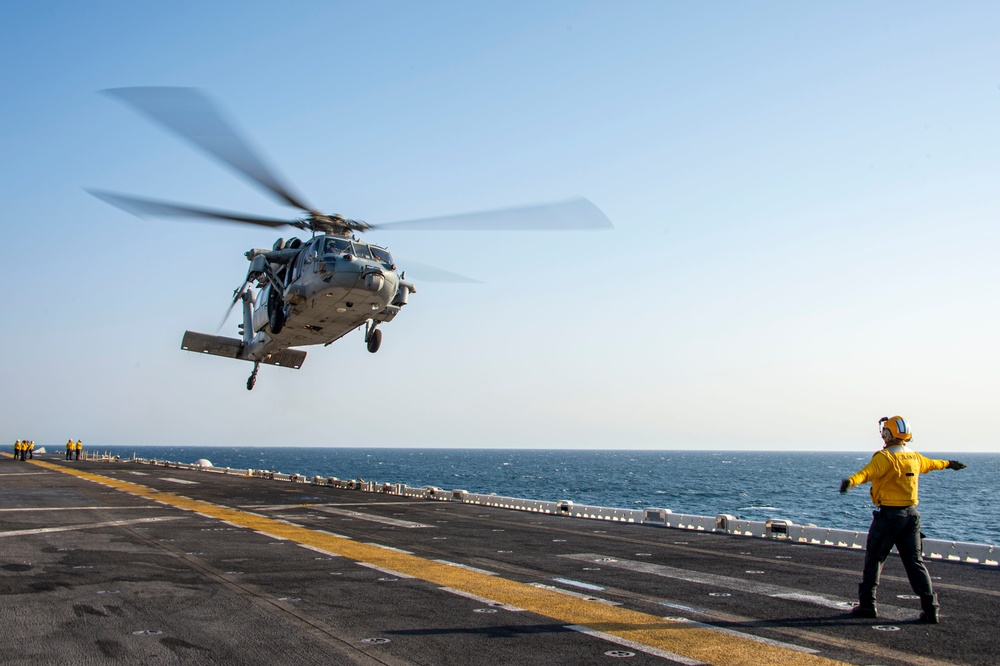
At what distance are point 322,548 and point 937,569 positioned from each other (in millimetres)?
12163

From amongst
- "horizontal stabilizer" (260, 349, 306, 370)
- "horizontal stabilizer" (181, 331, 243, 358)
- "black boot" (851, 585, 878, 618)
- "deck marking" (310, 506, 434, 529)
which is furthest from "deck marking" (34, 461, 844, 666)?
"horizontal stabilizer" (181, 331, 243, 358)

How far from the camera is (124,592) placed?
1112cm

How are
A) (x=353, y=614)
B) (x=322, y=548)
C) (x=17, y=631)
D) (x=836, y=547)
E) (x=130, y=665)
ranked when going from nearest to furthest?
(x=130, y=665), (x=17, y=631), (x=353, y=614), (x=322, y=548), (x=836, y=547)

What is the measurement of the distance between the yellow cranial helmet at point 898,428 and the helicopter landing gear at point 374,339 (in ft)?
60.9

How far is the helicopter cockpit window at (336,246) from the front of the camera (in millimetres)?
22359

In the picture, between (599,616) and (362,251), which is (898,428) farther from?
(362,251)

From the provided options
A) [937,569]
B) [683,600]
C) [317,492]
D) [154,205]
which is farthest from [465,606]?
[317,492]

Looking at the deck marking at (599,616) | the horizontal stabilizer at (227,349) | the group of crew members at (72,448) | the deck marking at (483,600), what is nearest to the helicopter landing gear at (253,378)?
the horizontal stabilizer at (227,349)

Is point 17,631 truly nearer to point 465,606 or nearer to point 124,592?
point 124,592

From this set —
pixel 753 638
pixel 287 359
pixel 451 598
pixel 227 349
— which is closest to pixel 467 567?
pixel 451 598

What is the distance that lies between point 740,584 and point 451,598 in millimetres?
4809

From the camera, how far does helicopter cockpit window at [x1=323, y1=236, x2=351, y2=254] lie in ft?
73.4

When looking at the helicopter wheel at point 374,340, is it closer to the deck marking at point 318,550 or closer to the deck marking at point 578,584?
the deck marking at point 318,550

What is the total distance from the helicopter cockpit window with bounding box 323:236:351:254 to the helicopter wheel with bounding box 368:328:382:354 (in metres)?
4.16
